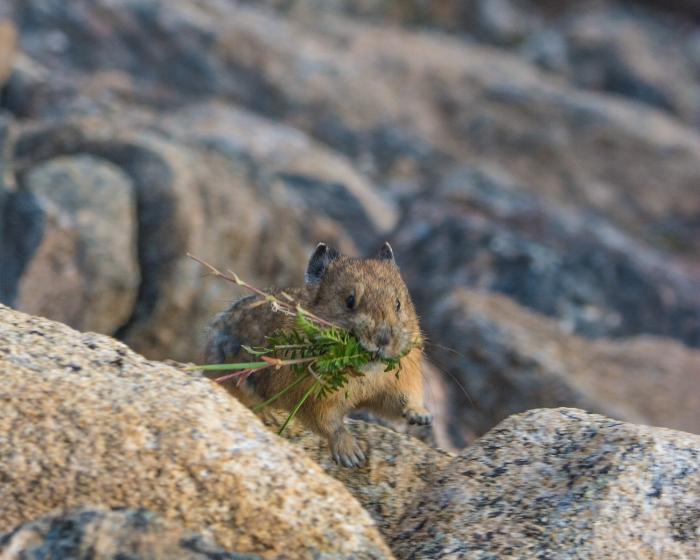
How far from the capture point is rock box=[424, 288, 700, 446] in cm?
1073

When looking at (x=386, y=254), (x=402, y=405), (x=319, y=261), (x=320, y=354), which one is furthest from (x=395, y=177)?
(x=320, y=354)

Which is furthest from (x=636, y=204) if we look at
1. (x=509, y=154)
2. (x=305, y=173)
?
(x=305, y=173)

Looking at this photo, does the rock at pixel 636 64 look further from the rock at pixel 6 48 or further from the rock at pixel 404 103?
the rock at pixel 6 48

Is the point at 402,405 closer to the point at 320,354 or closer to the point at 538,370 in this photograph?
the point at 320,354

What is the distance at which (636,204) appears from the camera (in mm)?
17422

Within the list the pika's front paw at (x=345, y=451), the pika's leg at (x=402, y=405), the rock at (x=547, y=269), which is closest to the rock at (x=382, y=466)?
the pika's front paw at (x=345, y=451)

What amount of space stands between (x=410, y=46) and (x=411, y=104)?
2710mm

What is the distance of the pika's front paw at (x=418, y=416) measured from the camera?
596 centimetres

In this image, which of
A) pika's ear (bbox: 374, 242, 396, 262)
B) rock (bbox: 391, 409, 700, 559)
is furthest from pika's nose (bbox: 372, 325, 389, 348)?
pika's ear (bbox: 374, 242, 396, 262)

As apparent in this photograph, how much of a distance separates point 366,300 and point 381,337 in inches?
15.2

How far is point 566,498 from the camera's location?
4750 millimetres

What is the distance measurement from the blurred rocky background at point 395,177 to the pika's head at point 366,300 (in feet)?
1.18

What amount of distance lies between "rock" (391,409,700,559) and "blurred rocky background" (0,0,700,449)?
976 millimetres

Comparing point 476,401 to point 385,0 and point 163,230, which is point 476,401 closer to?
point 163,230
